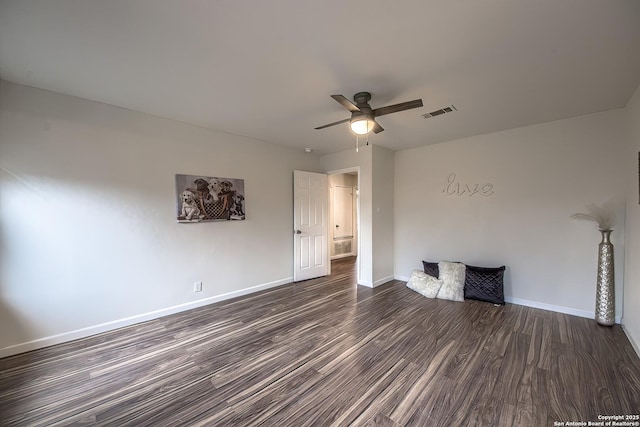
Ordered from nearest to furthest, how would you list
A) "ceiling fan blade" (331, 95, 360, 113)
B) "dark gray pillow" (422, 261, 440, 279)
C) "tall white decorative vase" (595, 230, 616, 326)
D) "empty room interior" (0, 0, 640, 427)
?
1. "empty room interior" (0, 0, 640, 427)
2. "ceiling fan blade" (331, 95, 360, 113)
3. "tall white decorative vase" (595, 230, 616, 326)
4. "dark gray pillow" (422, 261, 440, 279)

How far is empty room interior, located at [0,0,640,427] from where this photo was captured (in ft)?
5.61

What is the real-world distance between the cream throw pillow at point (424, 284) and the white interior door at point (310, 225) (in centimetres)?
181

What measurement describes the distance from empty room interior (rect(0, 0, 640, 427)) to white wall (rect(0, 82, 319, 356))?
19 millimetres

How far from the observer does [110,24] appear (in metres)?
1.65

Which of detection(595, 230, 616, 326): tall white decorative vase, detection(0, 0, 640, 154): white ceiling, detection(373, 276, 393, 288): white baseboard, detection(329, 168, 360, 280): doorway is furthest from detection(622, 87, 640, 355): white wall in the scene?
detection(329, 168, 360, 280): doorway

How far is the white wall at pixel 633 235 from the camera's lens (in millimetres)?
2441

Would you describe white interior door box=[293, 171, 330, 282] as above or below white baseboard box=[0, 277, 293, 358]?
above

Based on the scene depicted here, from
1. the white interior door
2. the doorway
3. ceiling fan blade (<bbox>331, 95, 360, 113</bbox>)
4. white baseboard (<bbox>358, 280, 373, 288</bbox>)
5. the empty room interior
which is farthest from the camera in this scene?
the doorway

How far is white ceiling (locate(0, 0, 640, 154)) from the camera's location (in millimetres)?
1544

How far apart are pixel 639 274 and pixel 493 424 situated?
218cm

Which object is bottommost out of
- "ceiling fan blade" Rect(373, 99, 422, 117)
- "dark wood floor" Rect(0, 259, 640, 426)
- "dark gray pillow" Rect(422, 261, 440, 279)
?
"dark wood floor" Rect(0, 259, 640, 426)

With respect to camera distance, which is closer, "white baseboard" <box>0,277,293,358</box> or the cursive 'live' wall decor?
"white baseboard" <box>0,277,293,358</box>

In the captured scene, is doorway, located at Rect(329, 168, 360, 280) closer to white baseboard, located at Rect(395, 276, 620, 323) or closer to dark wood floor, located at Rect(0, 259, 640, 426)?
white baseboard, located at Rect(395, 276, 620, 323)

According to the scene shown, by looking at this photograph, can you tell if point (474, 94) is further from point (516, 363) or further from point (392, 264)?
point (392, 264)
